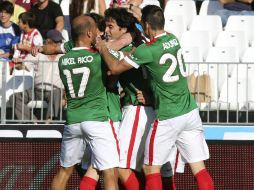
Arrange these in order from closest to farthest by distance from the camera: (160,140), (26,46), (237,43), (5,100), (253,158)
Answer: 1. (160,140)
2. (253,158)
3. (5,100)
4. (26,46)
5. (237,43)

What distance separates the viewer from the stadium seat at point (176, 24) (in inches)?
576

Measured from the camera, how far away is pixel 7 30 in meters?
14.5

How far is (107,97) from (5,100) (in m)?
2.75

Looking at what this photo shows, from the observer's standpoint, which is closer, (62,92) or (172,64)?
(172,64)

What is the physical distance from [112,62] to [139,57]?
28 centimetres

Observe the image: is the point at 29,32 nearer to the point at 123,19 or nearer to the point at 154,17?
the point at 123,19

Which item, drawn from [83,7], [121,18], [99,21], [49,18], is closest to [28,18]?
[49,18]

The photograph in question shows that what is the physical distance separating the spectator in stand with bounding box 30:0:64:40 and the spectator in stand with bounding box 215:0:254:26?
2548 millimetres

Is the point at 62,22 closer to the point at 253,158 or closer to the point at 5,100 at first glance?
the point at 5,100

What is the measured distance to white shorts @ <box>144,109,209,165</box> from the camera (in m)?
9.53

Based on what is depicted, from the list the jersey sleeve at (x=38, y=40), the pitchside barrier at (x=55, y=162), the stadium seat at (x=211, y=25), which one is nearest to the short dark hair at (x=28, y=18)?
the jersey sleeve at (x=38, y=40)

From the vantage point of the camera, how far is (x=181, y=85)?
31.3ft

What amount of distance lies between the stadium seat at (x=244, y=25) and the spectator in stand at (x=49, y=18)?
8.62ft

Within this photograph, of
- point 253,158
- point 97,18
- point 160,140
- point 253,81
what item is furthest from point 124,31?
point 253,81
